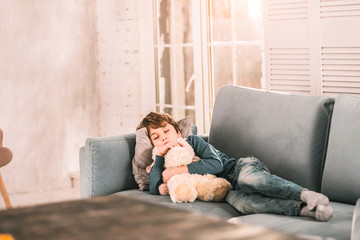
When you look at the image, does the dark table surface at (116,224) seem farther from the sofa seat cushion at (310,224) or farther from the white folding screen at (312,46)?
the white folding screen at (312,46)

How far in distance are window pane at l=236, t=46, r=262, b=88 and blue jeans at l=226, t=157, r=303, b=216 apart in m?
1.57

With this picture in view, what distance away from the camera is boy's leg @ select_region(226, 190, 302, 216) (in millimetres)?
2238

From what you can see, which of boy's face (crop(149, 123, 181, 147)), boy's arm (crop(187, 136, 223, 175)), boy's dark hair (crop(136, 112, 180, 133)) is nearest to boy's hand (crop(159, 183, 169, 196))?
boy's arm (crop(187, 136, 223, 175))

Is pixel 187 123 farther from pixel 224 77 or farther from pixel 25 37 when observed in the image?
pixel 25 37

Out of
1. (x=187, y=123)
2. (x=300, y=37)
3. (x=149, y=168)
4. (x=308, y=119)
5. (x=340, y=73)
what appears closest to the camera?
(x=308, y=119)

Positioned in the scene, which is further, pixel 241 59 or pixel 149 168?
pixel 241 59

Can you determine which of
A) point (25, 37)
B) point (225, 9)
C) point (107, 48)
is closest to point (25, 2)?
point (25, 37)

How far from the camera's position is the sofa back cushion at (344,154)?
2.39 meters

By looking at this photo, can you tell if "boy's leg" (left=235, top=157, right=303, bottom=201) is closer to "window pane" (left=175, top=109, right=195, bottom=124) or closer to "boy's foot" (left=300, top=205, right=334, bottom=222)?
"boy's foot" (left=300, top=205, right=334, bottom=222)

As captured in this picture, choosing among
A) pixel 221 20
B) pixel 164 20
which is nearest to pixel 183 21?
pixel 164 20

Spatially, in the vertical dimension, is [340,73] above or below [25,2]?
below

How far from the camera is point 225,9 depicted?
4.21 meters

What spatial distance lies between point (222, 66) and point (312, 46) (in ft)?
3.11

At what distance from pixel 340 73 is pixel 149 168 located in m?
1.23
